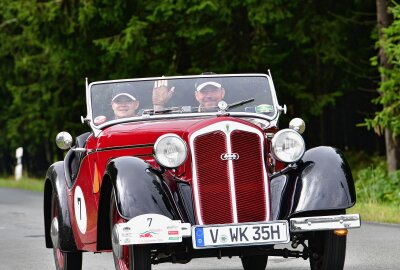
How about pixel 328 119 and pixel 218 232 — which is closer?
pixel 218 232

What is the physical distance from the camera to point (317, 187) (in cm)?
885

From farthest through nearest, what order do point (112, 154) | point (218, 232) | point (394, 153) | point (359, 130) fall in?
point (359, 130) → point (394, 153) → point (112, 154) → point (218, 232)

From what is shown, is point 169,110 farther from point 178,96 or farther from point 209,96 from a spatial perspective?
point 209,96

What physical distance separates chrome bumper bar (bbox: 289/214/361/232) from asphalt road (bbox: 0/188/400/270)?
6.69ft

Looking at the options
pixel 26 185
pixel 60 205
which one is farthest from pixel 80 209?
pixel 26 185

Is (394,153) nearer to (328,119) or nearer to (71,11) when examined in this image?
(71,11)

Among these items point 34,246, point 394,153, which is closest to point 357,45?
point 394,153

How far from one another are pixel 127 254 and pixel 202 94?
202 centimetres

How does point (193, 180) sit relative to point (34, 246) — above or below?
above

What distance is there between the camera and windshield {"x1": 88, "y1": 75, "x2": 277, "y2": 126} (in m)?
10.2

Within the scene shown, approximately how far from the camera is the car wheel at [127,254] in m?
8.48

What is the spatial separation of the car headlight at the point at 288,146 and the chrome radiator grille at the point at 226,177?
21 centimetres

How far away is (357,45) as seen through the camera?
103 feet

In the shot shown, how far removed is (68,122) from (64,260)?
23919 millimetres
